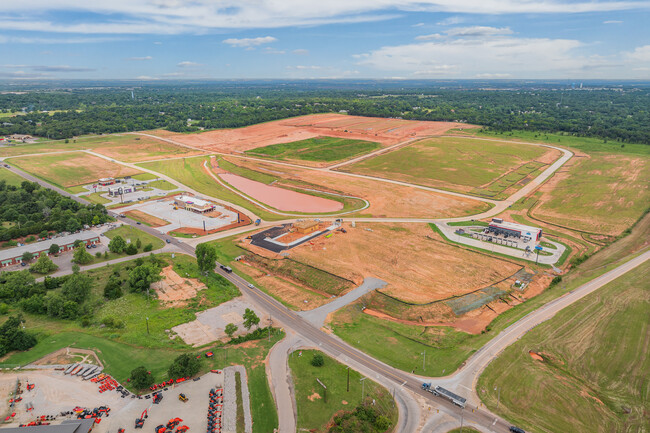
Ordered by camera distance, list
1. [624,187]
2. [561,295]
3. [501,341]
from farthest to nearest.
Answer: [624,187]
[561,295]
[501,341]

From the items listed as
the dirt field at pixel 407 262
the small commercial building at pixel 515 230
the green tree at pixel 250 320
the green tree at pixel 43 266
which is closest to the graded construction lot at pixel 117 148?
the green tree at pixel 43 266

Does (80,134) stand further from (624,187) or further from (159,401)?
(624,187)

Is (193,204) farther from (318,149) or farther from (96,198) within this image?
(318,149)

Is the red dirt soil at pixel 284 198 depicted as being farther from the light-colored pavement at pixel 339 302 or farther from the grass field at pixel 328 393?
the grass field at pixel 328 393

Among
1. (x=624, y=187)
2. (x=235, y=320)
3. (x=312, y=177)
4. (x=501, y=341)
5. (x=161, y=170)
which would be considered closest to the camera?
(x=501, y=341)

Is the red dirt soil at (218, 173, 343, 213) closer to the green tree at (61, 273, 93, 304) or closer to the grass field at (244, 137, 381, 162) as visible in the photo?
the grass field at (244, 137, 381, 162)

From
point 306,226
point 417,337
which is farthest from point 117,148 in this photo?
point 417,337

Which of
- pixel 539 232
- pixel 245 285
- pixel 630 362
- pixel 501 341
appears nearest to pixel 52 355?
pixel 245 285
